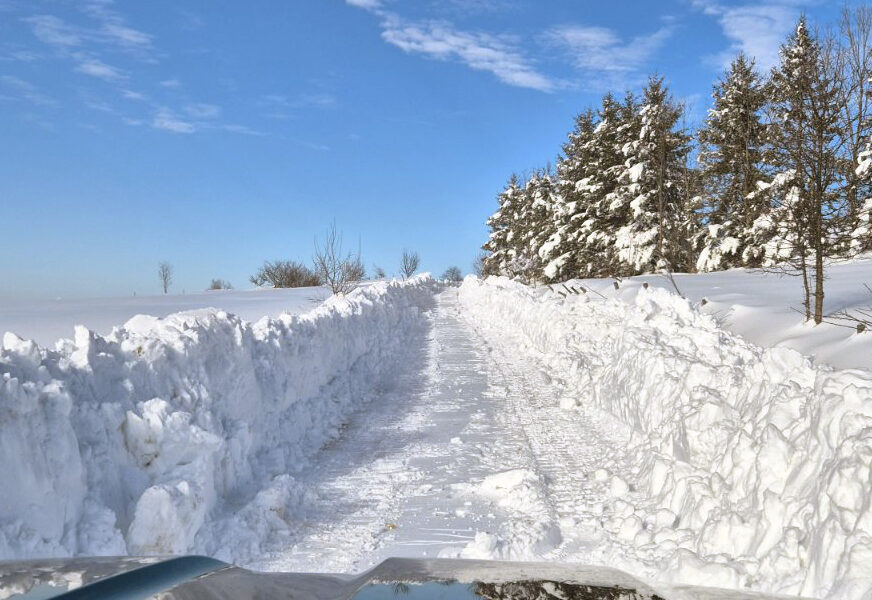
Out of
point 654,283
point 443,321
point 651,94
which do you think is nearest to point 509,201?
point 651,94

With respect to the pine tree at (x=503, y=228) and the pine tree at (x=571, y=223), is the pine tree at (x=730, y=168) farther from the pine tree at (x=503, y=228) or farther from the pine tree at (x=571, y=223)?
the pine tree at (x=503, y=228)

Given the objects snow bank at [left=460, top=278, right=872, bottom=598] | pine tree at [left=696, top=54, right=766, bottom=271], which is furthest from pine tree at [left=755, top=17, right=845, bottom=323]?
pine tree at [left=696, top=54, right=766, bottom=271]

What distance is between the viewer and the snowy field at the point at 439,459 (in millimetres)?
4016

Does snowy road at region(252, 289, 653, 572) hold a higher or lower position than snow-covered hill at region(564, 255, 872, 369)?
lower

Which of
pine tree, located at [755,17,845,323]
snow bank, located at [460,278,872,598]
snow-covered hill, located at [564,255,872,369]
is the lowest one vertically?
snow bank, located at [460,278,872,598]

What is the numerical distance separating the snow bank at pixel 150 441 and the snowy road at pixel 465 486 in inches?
17.4

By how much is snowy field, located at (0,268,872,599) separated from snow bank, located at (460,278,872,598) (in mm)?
17

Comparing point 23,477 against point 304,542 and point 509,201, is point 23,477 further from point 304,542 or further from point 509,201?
point 509,201

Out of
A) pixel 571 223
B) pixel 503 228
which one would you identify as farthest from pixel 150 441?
pixel 503 228

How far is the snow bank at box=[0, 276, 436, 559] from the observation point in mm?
4180

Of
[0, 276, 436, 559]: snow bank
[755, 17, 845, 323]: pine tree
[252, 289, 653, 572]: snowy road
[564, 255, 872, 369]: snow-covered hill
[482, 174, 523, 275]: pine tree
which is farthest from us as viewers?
[482, 174, 523, 275]: pine tree

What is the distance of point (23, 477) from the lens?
4059 millimetres

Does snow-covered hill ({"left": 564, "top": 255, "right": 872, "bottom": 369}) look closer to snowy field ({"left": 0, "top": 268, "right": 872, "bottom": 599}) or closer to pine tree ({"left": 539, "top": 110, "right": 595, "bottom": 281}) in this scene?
snowy field ({"left": 0, "top": 268, "right": 872, "bottom": 599})

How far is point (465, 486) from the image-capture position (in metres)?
6.30
